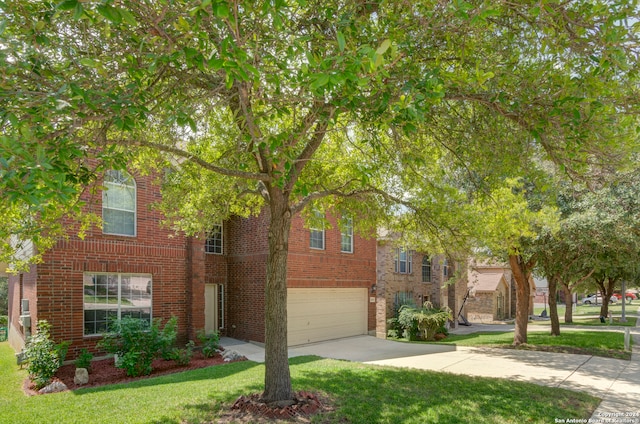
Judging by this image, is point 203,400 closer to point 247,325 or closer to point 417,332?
point 247,325

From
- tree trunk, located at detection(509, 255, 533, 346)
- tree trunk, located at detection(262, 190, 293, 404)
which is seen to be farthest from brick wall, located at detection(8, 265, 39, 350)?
tree trunk, located at detection(509, 255, 533, 346)

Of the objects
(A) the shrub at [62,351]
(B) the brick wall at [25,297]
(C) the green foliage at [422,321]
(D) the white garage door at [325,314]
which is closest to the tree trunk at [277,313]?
(A) the shrub at [62,351]

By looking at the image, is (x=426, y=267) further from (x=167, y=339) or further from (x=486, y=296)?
(x=167, y=339)

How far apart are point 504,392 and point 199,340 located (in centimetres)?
933

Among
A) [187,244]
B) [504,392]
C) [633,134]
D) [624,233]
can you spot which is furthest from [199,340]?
[624,233]

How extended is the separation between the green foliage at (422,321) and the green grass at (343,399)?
9.48m

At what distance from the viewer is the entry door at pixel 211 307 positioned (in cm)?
1645

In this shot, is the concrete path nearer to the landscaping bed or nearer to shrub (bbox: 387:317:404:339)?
the landscaping bed

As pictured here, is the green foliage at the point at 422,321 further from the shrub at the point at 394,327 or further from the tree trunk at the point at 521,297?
the tree trunk at the point at 521,297

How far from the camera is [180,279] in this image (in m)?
14.0

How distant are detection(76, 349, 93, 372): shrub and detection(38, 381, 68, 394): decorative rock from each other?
1082 mm

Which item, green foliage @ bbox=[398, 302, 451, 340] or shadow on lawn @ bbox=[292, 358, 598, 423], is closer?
shadow on lawn @ bbox=[292, 358, 598, 423]

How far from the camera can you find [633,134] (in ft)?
18.1

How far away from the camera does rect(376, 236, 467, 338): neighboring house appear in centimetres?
2039
